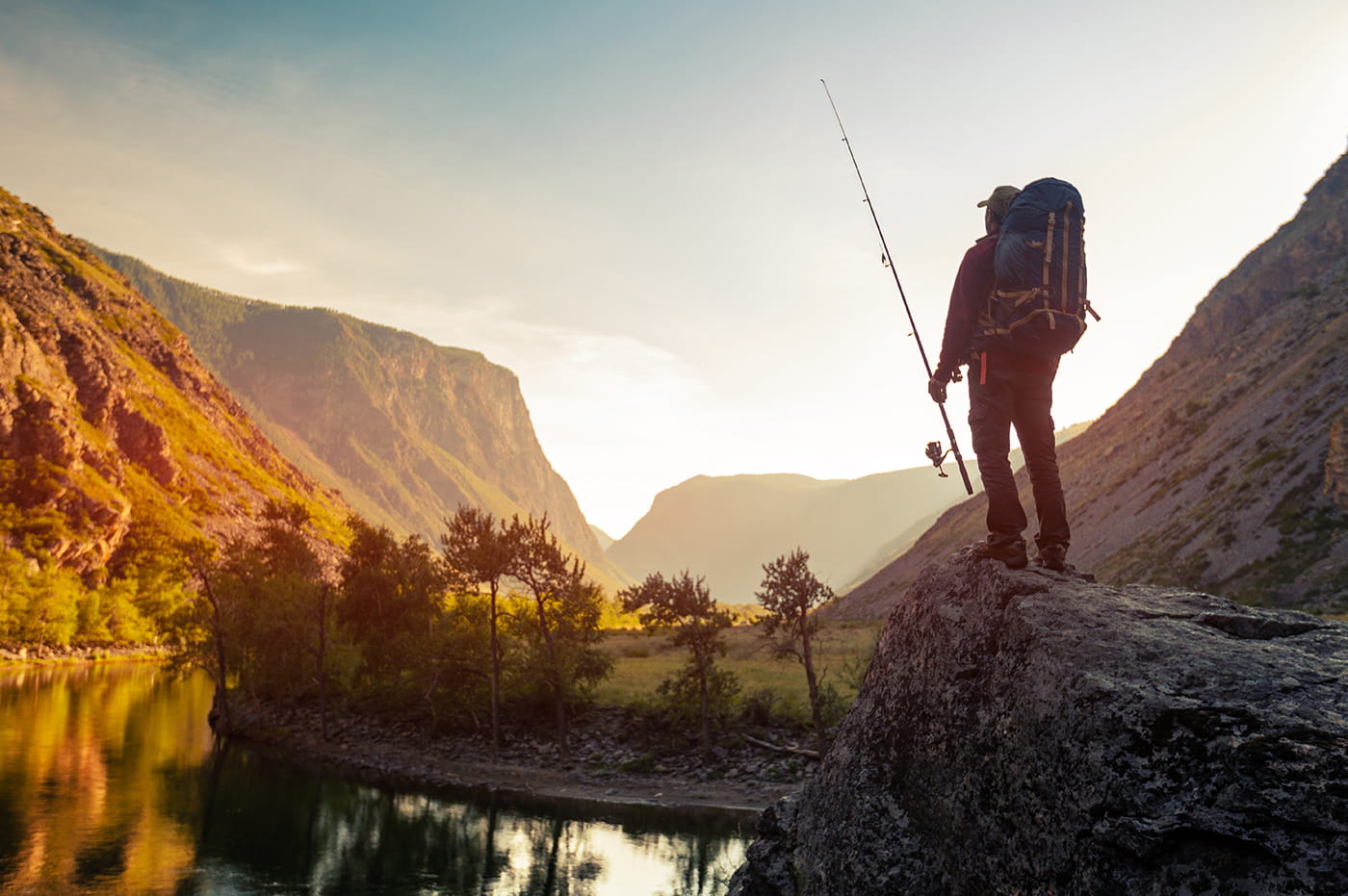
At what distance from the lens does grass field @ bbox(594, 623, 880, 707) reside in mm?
46719

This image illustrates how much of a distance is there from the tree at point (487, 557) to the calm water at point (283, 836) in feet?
29.8

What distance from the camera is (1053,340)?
269 inches

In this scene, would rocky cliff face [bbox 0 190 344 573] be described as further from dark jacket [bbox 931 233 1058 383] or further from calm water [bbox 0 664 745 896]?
dark jacket [bbox 931 233 1058 383]

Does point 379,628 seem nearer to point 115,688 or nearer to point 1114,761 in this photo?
point 115,688

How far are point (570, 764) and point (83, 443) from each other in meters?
133

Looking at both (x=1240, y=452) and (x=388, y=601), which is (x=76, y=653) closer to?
(x=388, y=601)

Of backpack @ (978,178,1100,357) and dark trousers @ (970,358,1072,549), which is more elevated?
backpack @ (978,178,1100,357)

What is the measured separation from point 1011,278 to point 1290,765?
13.7 feet

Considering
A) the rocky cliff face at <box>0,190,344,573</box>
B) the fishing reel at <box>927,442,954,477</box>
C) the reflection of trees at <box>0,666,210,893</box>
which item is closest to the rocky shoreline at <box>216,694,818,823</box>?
the reflection of trees at <box>0,666,210,893</box>

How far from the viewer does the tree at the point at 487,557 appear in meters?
46.2

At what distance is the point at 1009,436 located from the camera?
7.36 meters

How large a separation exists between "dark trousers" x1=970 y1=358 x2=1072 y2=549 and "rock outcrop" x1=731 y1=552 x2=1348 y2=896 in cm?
63

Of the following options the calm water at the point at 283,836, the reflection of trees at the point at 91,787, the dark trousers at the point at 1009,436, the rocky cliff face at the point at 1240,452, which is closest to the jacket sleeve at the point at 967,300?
the dark trousers at the point at 1009,436

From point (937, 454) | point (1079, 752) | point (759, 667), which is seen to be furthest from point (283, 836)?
point (759, 667)
